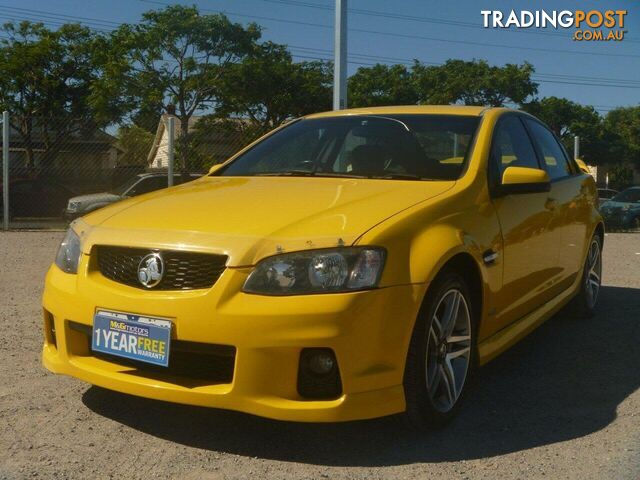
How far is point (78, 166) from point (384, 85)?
40.5 metres

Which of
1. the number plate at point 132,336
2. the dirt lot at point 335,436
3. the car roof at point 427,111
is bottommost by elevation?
the dirt lot at point 335,436

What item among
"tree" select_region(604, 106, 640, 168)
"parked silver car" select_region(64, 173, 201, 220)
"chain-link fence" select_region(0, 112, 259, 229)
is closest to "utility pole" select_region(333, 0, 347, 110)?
"chain-link fence" select_region(0, 112, 259, 229)

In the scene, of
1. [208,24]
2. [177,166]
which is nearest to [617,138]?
[208,24]

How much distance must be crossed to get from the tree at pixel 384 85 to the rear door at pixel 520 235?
46.0 m

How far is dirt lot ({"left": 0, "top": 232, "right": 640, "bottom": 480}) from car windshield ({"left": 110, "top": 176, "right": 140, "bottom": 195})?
1006 cm

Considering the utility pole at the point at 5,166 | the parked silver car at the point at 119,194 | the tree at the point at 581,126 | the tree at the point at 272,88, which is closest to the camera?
the utility pole at the point at 5,166

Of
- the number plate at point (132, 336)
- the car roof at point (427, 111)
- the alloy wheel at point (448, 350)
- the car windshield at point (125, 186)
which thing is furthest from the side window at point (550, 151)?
the car windshield at point (125, 186)

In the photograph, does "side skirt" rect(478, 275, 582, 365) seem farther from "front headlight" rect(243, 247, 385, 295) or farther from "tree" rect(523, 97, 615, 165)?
"tree" rect(523, 97, 615, 165)

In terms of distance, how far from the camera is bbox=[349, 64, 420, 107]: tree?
2003 inches

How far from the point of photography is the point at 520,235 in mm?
3918

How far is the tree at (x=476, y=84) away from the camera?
52.6 metres

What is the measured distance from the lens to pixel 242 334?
9.06ft

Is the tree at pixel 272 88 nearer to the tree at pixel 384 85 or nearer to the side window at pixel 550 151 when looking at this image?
the tree at pixel 384 85

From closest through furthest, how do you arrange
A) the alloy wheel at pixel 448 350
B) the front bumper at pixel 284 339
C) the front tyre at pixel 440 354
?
the front bumper at pixel 284 339
the front tyre at pixel 440 354
the alloy wheel at pixel 448 350
